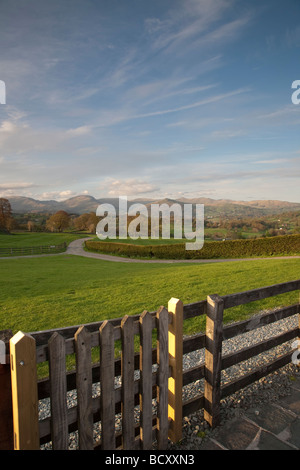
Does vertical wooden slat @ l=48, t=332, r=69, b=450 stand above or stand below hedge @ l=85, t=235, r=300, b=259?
above

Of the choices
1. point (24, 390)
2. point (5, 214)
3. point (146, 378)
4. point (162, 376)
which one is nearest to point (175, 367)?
point (162, 376)

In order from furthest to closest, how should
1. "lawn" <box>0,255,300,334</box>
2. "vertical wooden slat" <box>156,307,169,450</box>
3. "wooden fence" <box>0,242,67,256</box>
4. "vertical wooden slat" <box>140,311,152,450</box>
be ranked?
"wooden fence" <box>0,242,67,256</box> < "lawn" <box>0,255,300,334</box> < "vertical wooden slat" <box>156,307,169,450</box> < "vertical wooden slat" <box>140,311,152,450</box>

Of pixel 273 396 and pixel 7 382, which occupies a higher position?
pixel 7 382

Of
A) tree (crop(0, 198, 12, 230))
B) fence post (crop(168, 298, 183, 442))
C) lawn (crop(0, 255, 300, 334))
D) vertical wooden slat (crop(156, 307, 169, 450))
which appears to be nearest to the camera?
vertical wooden slat (crop(156, 307, 169, 450))

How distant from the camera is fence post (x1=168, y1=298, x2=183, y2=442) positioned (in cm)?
275

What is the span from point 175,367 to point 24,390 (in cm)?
148

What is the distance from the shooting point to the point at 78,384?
7.11 feet

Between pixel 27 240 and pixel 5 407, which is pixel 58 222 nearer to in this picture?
pixel 27 240

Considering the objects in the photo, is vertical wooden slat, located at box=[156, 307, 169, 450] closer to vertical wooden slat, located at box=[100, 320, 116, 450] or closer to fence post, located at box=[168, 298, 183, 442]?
fence post, located at box=[168, 298, 183, 442]

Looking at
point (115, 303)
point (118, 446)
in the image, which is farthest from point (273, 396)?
point (115, 303)

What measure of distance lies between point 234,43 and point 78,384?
491 inches

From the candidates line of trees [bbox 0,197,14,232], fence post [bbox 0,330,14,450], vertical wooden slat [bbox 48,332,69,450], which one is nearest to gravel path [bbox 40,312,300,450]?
vertical wooden slat [bbox 48,332,69,450]

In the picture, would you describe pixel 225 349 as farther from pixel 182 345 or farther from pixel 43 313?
pixel 43 313

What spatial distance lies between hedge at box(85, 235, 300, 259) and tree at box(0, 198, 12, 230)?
49799 millimetres
